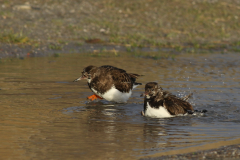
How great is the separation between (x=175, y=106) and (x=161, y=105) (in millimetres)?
348

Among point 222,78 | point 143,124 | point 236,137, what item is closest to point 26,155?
point 143,124

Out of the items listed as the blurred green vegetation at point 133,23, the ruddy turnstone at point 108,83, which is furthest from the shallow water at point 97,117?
the blurred green vegetation at point 133,23

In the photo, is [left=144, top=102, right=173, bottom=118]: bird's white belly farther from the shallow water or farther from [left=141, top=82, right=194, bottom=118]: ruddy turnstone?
the shallow water

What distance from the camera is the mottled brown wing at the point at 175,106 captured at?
398 inches

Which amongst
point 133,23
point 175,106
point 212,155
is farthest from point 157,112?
point 133,23

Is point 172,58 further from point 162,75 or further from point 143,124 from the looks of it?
point 143,124

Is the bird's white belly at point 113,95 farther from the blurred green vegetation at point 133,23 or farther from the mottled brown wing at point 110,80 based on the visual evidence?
the blurred green vegetation at point 133,23

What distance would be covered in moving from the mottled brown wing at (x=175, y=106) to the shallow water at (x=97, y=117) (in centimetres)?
18

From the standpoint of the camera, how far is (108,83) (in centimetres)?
1158

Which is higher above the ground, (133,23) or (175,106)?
(133,23)

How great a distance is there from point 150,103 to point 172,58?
10811mm

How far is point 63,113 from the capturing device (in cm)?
1031

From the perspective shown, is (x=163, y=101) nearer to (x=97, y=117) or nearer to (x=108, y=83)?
(x=97, y=117)

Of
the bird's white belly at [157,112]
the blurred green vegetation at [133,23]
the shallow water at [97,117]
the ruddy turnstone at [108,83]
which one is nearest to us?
the shallow water at [97,117]
